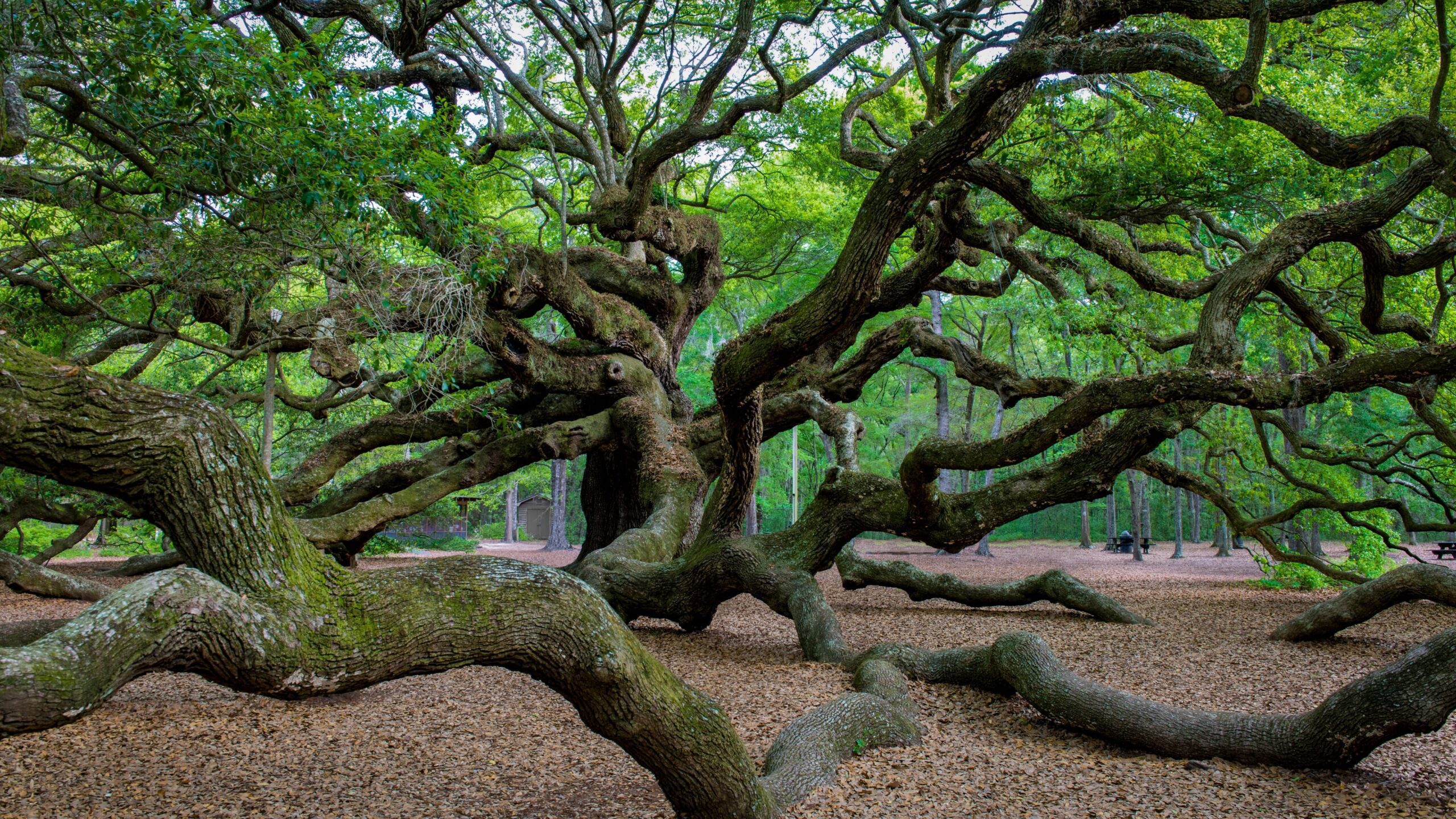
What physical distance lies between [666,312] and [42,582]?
7.34 m

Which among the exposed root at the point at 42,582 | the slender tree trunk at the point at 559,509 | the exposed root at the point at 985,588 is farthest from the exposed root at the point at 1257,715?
the slender tree trunk at the point at 559,509

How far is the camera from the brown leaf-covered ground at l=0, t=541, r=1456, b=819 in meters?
3.38

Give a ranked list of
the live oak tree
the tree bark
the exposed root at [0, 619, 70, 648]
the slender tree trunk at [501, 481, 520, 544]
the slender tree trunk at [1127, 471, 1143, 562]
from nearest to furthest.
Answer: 1. the live oak tree
2. the exposed root at [0, 619, 70, 648]
3. the tree bark
4. the slender tree trunk at [1127, 471, 1143, 562]
5. the slender tree trunk at [501, 481, 520, 544]

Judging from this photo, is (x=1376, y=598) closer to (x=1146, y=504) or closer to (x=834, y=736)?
(x=834, y=736)

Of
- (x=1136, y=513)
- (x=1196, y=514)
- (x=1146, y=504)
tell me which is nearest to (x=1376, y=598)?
(x=1136, y=513)

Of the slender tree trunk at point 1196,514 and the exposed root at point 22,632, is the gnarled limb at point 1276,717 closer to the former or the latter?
the exposed root at point 22,632

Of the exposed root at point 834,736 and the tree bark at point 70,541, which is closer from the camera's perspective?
the exposed root at point 834,736

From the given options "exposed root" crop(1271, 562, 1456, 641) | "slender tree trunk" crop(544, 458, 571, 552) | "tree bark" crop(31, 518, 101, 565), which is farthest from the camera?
"slender tree trunk" crop(544, 458, 571, 552)

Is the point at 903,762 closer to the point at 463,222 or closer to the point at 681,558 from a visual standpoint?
the point at 681,558

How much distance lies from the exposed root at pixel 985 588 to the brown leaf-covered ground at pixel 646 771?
108cm

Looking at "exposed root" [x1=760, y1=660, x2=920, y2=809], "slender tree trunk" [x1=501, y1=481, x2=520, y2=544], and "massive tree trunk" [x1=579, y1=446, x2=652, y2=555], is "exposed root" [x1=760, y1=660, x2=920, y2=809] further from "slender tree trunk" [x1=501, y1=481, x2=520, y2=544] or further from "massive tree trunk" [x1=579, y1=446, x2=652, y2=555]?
"slender tree trunk" [x1=501, y1=481, x2=520, y2=544]

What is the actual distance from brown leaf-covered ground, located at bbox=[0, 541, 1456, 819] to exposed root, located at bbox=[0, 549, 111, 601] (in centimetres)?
366

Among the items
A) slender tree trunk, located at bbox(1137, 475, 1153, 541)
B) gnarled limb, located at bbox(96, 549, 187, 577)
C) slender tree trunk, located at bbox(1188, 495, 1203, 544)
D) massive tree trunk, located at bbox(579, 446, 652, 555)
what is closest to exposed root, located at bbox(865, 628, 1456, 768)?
massive tree trunk, located at bbox(579, 446, 652, 555)

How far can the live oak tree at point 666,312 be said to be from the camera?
2264 millimetres
